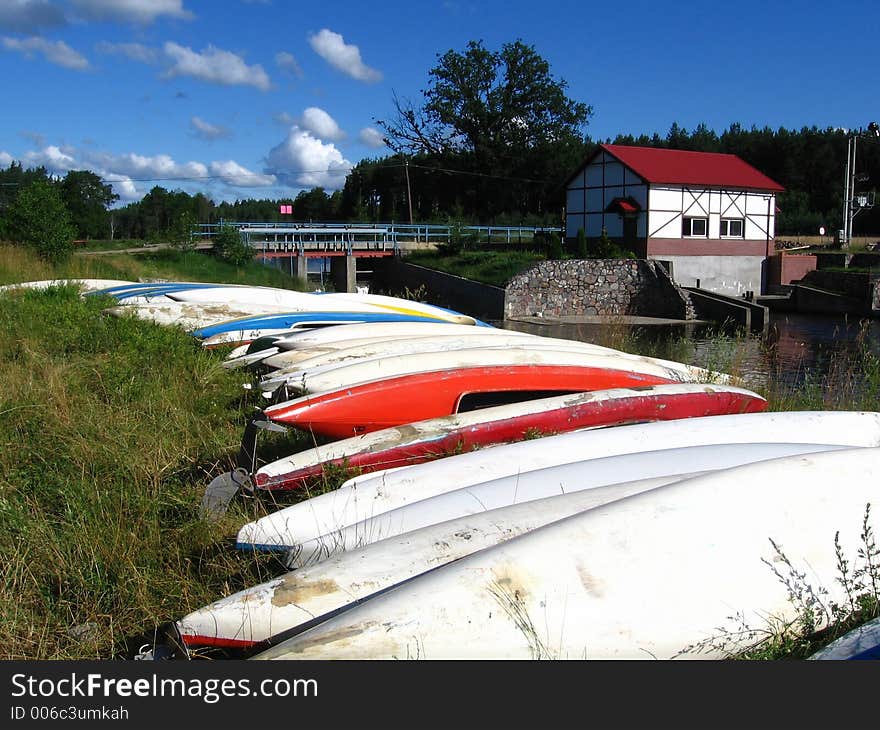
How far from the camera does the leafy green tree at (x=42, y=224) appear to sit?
16.5m

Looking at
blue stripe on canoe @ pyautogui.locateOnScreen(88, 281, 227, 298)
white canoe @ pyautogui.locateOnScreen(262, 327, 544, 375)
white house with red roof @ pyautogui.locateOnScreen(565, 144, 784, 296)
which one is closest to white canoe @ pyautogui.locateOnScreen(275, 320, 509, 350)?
white canoe @ pyautogui.locateOnScreen(262, 327, 544, 375)

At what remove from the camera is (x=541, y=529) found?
→ 7.58 feet

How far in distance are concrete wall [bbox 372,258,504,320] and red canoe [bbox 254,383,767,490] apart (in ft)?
82.9

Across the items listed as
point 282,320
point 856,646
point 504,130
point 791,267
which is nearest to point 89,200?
point 504,130

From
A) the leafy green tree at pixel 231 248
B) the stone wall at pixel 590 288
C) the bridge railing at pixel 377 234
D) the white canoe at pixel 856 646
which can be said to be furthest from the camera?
the bridge railing at pixel 377 234

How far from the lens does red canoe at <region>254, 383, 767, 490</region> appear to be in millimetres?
3373

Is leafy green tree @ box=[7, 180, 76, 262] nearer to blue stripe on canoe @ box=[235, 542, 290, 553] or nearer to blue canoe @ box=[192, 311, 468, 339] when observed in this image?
blue canoe @ box=[192, 311, 468, 339]

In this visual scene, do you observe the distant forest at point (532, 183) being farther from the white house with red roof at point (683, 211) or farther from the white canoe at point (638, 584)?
A: the white canoe at point (638, 584)

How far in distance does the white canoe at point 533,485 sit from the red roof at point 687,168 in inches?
1207

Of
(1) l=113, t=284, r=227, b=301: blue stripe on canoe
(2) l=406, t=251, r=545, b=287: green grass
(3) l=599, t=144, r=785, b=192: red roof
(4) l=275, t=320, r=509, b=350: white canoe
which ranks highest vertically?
(3) l=599, t=144, r=785, b=192: red roof

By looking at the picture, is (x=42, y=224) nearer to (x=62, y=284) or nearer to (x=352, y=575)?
(x=62, y=284)

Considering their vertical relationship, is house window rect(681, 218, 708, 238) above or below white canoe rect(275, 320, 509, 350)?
above

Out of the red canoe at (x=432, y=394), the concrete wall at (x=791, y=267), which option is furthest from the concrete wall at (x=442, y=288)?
the red canoe at (x=432, y=394)

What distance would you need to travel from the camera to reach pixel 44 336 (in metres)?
6.48
